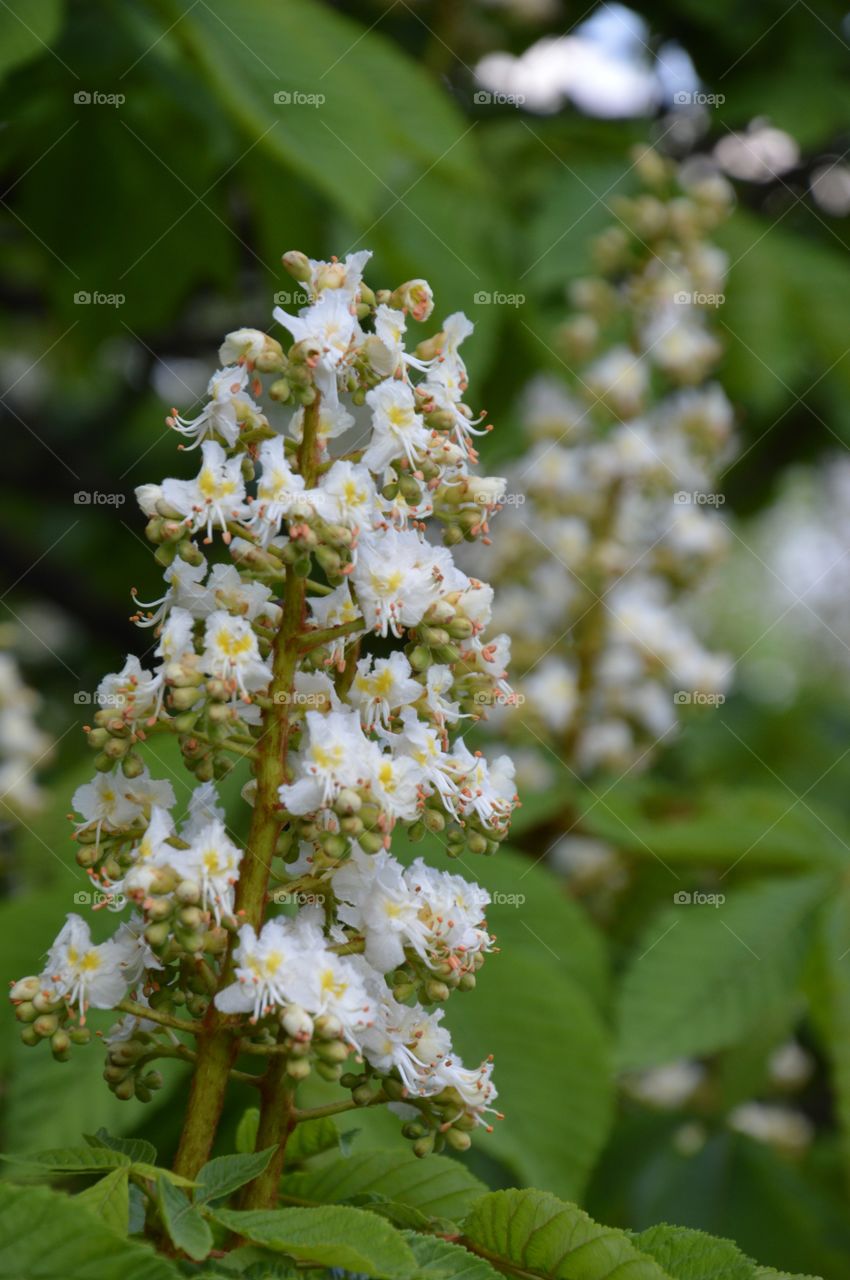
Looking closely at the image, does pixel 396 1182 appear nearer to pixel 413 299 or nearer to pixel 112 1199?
pixel 112 1199

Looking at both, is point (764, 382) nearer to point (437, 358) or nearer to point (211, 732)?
point (437, 358)

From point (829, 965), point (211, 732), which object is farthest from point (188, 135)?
point (211, 732)

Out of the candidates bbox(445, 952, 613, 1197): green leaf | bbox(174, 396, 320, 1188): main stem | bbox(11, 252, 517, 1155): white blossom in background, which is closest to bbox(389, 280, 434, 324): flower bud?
bbox(11, 252, 517, 1155): white blossom in background

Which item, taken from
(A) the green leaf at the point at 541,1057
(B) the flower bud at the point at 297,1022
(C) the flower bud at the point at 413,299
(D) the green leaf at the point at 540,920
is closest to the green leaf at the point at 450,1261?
(B) the flower bud at the point at 297,1022

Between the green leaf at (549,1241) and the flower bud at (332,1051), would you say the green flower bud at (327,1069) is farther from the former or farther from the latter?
the green leaf at (549,1241)

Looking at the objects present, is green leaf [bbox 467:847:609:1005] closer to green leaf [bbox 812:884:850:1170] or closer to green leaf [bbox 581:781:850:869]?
green leaf [bbox 581:781:850:869]

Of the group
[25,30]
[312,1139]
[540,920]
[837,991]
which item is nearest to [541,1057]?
[540,920]
